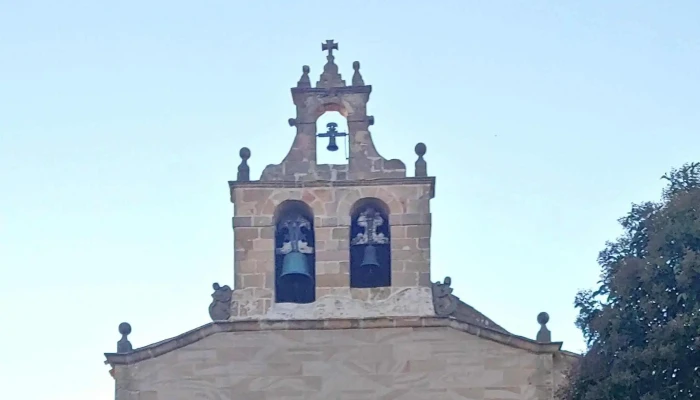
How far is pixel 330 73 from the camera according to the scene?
2302 centimetres

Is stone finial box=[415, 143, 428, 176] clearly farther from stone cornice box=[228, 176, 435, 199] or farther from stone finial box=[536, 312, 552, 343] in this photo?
stone finial box=[536, 312, 552, 343]

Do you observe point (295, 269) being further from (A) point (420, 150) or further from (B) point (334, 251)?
(A) point (420, 150)

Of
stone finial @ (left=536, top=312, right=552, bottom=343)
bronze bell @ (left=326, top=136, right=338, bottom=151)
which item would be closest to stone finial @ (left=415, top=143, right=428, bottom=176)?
bronze bell @ (left=326, top=136, right=338, bottom=151)

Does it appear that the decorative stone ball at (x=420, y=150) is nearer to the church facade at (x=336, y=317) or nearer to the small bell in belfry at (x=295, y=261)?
the church facade at (x=336, y=317)

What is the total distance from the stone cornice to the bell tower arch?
0.05 ft

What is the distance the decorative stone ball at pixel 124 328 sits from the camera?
71.2 ft

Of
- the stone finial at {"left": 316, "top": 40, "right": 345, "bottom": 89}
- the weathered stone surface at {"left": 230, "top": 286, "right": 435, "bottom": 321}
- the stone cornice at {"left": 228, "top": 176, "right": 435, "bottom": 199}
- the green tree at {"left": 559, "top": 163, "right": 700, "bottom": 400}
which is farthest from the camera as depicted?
the stone finial at {"left": 316, "top": 40, "right": 345, "bottom": 89}

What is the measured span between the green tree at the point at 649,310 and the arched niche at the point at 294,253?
15.0 ft

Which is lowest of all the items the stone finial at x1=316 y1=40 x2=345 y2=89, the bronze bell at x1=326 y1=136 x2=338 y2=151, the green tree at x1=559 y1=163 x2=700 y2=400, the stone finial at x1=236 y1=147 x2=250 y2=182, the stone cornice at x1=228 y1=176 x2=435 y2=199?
the green tree at x1=559 y1=163 x2=700 y2=400

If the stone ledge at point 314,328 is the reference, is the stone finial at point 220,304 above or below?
above

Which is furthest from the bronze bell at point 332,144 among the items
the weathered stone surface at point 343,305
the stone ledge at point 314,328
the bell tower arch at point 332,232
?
the stone ledge at point 314,328

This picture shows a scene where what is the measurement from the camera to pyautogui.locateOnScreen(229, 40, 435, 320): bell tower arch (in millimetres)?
21609

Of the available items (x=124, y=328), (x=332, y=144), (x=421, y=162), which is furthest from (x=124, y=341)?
(x=421, y=162)

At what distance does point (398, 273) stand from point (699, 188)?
491 centimetres
